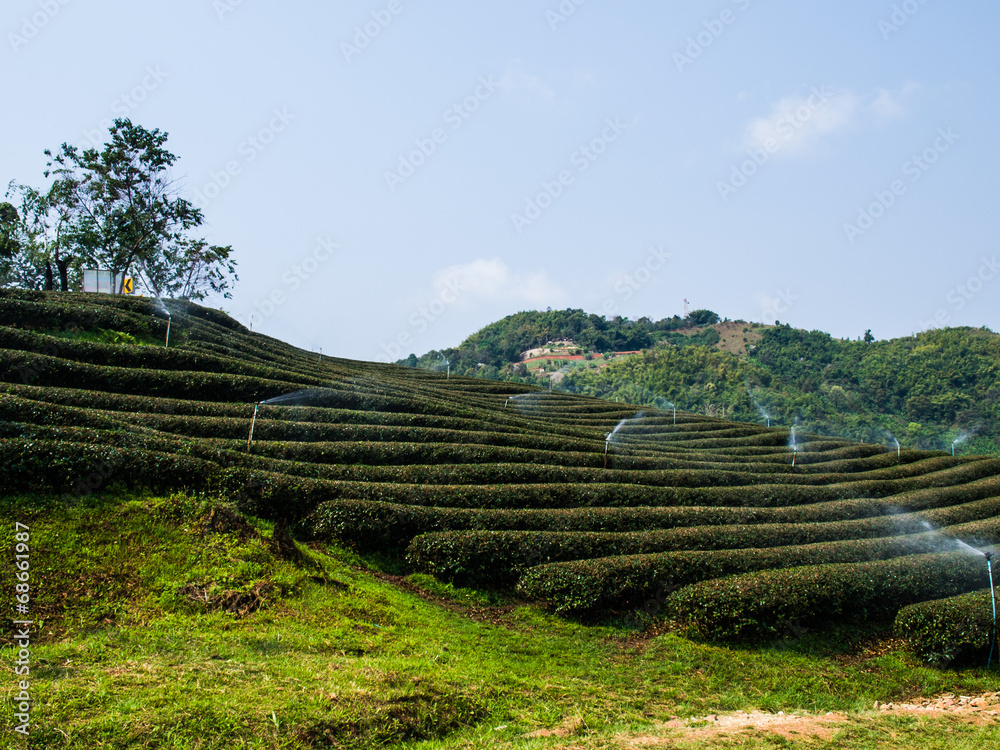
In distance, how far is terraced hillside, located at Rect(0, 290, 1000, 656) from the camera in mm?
12578

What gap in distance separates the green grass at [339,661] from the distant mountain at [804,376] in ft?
156

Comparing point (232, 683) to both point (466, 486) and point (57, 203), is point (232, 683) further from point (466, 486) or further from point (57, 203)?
point (57, 203)

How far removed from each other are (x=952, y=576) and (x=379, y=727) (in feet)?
43.5

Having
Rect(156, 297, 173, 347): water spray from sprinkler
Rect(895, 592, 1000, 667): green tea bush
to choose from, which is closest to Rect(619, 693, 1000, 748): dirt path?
Rect(895, 592, 1000, 667): green tea bush

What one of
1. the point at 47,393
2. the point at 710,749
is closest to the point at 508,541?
the point at 710,749

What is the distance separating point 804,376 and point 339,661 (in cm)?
7439

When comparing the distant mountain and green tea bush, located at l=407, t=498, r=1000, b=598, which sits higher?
the distant mountain

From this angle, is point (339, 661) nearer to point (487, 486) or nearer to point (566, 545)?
point (566, 545)

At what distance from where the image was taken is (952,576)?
14.9 m

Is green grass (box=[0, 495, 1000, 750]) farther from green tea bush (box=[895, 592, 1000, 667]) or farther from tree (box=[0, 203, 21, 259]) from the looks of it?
tree (box=[0, 203, 21, 259])

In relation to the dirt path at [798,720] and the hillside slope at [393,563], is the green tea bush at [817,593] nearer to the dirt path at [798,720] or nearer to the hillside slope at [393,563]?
the hillside slope at [393,563]

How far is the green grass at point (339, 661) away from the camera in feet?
21.9

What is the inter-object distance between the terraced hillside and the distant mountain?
116ft

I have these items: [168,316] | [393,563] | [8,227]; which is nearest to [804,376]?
[168,316]
